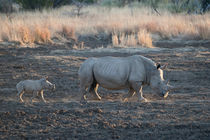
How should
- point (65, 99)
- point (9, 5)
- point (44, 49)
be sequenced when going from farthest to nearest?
point (9, 5) < point (44, 49) < point (65, 99)

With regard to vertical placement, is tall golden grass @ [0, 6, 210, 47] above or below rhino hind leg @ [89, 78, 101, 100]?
above

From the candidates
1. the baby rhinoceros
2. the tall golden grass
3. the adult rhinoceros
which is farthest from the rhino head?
the tall golden grass

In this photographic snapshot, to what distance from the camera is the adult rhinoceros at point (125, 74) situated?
8.37m

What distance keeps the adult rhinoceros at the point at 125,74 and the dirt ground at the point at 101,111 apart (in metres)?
0.39

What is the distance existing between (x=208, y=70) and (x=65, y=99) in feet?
17.2

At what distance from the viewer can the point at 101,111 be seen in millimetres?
7098

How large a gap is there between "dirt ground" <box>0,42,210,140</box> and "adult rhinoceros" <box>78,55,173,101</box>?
1.27 ft

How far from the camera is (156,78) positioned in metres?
8.36

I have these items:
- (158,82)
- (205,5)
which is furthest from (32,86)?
(205,5)

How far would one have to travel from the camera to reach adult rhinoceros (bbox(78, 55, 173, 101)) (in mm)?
8367

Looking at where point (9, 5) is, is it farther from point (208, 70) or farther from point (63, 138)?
point (63, 138)

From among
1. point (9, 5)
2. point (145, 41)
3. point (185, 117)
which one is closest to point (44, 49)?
point (145, 41)

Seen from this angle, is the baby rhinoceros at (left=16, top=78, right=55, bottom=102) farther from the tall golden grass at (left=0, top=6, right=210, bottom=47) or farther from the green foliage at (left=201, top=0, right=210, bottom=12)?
the green foliage at (left=201, top=0, right=210, bottom=12)

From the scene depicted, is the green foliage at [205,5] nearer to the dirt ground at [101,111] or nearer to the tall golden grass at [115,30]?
the tall golden grass at [115,30]
